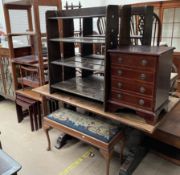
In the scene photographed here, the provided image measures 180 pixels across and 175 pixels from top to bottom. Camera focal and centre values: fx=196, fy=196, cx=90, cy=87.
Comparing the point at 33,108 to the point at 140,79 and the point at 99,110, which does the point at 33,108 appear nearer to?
the point at 99,110

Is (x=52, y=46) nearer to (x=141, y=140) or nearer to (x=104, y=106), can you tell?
(x=104, y=106)

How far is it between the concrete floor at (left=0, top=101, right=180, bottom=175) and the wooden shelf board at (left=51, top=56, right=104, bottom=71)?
107 centimetres

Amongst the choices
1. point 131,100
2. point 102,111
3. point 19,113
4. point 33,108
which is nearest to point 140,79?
point 131,100

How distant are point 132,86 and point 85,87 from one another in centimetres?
66

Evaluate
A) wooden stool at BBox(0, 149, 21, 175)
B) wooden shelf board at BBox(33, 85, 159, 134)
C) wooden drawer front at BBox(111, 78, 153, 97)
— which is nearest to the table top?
wooden shelf board at BBox(33, 85, 159, 134)

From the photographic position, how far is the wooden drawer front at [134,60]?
1415 mm

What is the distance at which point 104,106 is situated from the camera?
176 centimetres

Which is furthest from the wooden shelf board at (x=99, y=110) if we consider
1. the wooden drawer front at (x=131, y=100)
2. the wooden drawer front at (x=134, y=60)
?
the wooden drawer front at (x=134, y=60)

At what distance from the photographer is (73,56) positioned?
2.35m

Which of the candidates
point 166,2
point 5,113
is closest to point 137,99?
point 5,113

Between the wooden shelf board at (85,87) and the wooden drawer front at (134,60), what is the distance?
1.36 ft

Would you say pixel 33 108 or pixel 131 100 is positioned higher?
pixel 131 100

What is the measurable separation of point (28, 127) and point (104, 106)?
1.60m

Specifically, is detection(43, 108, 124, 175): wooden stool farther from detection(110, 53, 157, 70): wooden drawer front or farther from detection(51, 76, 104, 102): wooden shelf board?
detection(110, 53, 157, 70): wooden drawer front
